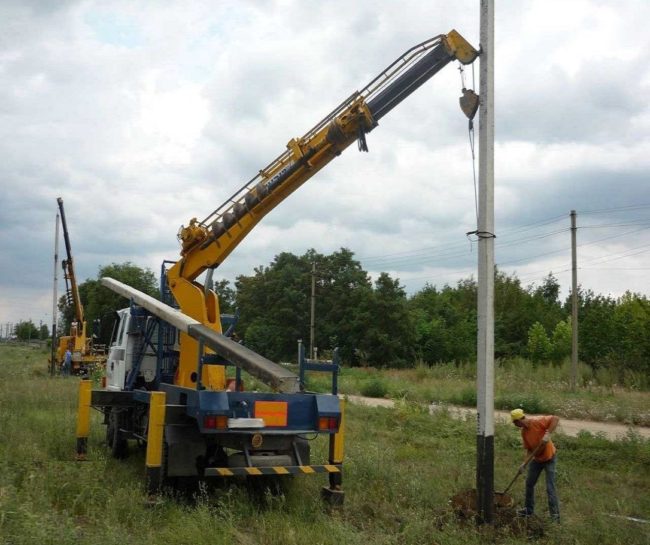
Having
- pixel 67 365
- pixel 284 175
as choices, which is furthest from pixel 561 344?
pixel 284 175

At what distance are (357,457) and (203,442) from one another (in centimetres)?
334

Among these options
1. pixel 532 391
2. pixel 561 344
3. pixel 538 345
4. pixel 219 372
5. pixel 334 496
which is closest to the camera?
pixel 334 496

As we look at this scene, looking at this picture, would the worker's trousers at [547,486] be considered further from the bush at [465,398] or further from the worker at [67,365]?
the worker at [67,365]

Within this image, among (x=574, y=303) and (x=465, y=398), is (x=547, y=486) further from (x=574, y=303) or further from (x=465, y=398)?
(x=574, y=303)

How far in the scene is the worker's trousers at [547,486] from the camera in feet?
28.6

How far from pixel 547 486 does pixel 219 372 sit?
523 centimetres

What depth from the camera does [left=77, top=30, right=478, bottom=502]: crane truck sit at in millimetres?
8531

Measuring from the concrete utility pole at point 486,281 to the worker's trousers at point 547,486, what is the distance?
91 centimetres

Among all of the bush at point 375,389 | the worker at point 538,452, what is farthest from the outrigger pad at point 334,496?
the bush at point 375,389

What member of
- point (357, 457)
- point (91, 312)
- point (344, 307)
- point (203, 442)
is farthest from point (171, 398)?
point (91, 312)

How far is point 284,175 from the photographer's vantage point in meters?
12.0

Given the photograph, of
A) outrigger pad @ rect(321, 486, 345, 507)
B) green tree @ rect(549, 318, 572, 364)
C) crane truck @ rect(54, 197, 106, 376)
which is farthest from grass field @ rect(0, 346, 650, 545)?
green tree @ rect(549, 318, 572, 364)

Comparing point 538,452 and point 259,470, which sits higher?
point 538,452

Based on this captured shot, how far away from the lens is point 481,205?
8.46 m
